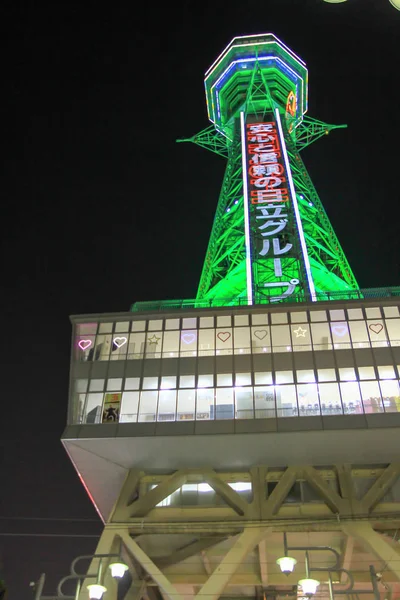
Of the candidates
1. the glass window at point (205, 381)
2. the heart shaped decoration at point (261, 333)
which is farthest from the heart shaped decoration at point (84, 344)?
the heart shaped decoration at point (261, 333)

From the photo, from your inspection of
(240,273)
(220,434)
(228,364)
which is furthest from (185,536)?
(240,273)

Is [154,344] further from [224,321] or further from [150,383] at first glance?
[224,321]

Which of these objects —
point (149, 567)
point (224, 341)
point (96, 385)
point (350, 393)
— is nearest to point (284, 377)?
point (350, 393)

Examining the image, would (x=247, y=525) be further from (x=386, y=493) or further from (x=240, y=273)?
(x=240, y=273)

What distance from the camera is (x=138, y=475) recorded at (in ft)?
122

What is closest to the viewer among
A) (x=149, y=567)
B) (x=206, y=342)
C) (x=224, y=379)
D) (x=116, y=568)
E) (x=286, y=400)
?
(x=116, y=568)

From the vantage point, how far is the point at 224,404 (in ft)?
116

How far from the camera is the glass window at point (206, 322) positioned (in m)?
38.3

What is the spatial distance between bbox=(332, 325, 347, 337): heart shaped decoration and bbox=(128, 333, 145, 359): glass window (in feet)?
37.7

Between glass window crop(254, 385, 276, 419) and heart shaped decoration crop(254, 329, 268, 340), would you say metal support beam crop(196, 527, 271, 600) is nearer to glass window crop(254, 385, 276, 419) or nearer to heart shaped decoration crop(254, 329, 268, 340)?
glass window crop(254, 385, 276, 419)

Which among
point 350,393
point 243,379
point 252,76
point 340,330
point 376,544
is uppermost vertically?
point 252,76

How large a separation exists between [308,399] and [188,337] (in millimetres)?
8091

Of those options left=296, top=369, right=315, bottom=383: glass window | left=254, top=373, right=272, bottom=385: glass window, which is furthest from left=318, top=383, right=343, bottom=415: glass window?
left=254, top=373, right=272, bottom=385: glass window

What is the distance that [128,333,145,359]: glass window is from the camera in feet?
123
